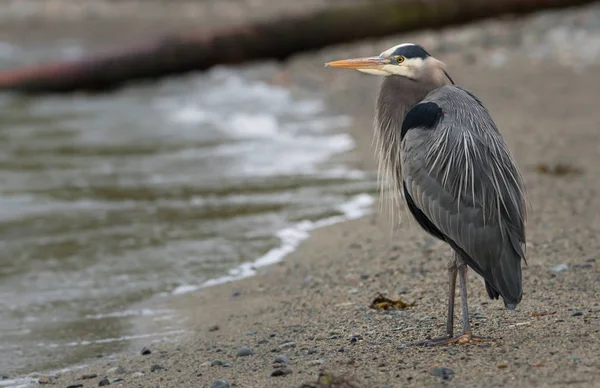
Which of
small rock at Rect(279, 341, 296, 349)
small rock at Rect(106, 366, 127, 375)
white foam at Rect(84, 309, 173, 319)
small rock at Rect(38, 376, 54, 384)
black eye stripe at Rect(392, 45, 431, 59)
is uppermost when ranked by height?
black eye stripe at Rect(392, 45, 431, 59)

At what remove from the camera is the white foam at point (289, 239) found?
267 inches

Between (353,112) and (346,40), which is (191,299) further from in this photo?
(353,112)

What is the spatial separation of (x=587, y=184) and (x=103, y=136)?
7006mm

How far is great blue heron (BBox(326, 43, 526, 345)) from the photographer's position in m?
4.58

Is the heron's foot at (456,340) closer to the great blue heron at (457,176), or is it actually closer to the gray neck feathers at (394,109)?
the great blue heron at (457,176)

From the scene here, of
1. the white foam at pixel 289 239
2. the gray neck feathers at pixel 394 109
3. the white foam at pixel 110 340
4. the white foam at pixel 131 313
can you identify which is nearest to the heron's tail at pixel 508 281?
the gray neck feathers at pixel 394 109

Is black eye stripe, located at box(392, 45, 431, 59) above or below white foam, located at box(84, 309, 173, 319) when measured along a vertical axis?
above

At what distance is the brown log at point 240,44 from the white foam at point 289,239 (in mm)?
1831

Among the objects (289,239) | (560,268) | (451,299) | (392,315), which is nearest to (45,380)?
(392,315)

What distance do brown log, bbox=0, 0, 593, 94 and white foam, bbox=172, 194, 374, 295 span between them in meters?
1.83

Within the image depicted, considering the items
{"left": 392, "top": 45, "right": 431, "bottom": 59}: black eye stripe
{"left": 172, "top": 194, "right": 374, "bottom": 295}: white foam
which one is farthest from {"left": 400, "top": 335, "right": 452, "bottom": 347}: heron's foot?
{"left": 172, "top": 194, "right": 374, "bottom": 295}: white foam

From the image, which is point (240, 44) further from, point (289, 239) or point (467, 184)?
point (467, 184)

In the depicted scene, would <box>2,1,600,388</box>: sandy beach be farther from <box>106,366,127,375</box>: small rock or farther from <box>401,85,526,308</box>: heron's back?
<box>401,85,526,308</box>: heron's back

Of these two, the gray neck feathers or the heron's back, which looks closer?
the heron's back
